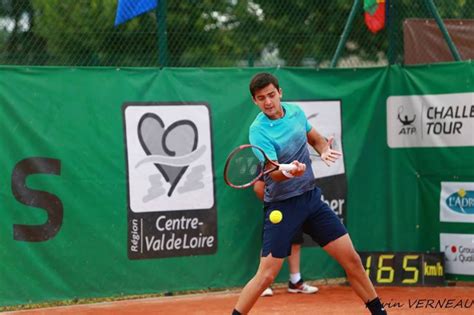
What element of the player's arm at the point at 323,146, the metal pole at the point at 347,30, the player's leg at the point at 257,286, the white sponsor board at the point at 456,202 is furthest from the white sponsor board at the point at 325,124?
the player's leg at the point at 257,286

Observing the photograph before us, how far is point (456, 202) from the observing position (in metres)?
8.43

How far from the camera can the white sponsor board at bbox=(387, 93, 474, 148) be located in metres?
8.34

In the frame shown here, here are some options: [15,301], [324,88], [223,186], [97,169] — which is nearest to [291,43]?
[324,88]

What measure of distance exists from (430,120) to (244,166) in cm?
287

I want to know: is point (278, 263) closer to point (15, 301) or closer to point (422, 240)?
point (15, 301)

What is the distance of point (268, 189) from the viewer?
6043mm

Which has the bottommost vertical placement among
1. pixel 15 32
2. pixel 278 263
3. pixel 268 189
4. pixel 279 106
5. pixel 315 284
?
pixel 315 284

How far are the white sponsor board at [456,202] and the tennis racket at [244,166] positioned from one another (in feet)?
8.71

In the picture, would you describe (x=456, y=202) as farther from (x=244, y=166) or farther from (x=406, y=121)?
(x=244, y=166)

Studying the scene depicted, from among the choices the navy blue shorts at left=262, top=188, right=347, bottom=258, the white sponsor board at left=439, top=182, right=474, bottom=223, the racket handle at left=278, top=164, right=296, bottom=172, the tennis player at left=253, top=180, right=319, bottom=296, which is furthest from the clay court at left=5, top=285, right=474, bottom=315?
the racket handle at left=278, top=164, right=296, bottom=172

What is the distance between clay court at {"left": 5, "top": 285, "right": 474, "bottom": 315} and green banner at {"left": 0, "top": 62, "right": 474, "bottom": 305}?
131 mm

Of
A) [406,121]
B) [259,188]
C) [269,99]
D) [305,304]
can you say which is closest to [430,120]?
[406,121]

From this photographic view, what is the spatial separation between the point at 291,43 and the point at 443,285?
146 inches

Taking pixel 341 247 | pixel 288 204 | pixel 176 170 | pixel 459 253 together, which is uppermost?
pixel 176 170
